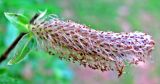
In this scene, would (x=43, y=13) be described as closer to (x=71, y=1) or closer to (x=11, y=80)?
(x=11, y=80)

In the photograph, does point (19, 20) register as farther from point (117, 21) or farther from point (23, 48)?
point (117, 21)

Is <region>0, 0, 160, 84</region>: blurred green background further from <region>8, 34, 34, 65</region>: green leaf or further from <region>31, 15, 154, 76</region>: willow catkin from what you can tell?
<region>31, 15, 154, 76</region>: willow catkin

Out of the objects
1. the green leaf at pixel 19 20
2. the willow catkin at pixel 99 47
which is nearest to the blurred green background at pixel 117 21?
the green leaf at pixel 19 20

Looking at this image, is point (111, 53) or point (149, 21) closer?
point (111, 53)

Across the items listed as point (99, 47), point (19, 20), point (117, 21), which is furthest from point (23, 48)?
point (117, 21)

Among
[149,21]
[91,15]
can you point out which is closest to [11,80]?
[91,15]

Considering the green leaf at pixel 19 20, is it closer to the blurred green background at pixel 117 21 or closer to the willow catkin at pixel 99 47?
the willow catkin at pixel 99 47
